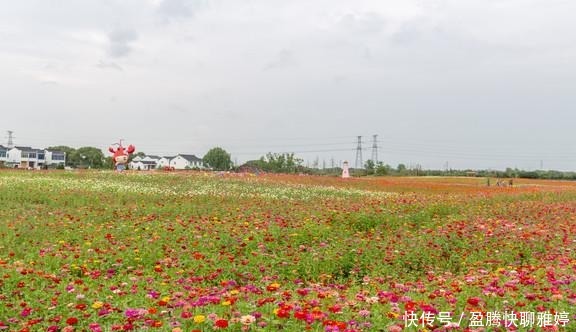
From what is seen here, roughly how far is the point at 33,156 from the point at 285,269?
105 m

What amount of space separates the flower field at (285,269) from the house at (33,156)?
303ft

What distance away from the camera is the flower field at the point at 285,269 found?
3.78 meters

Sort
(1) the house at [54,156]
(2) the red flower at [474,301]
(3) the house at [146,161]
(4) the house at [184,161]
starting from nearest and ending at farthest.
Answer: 1. (2) the red flower at [474,301]
2. (1) the house at [54,156]
3. (3) the house at [146,161]
4. (4) the house at [184,161]

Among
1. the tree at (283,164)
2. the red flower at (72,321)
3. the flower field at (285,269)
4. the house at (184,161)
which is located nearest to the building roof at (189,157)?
the house at (184,161)

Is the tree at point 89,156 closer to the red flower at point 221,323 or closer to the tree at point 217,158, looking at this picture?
the tree at point 217,158

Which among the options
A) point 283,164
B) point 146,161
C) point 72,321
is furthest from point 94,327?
point 146,161

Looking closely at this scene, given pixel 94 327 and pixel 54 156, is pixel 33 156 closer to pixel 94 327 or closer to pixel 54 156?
pixel 54 156

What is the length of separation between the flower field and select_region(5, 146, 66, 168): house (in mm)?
92210

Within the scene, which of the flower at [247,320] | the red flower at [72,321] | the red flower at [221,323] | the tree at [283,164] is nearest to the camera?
the red flower at [221,323]

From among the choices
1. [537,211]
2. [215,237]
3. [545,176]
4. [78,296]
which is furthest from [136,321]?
[545,176]

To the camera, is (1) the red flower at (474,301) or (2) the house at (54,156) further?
(2) the house at (54,156)

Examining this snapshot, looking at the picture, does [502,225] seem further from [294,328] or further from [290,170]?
[290,170]

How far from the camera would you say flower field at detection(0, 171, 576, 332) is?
12.4 ft

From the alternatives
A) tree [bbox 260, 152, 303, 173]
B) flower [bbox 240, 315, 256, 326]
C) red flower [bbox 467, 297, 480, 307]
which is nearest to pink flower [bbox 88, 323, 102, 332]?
flower [bbox 240, 315, 256, 326]
